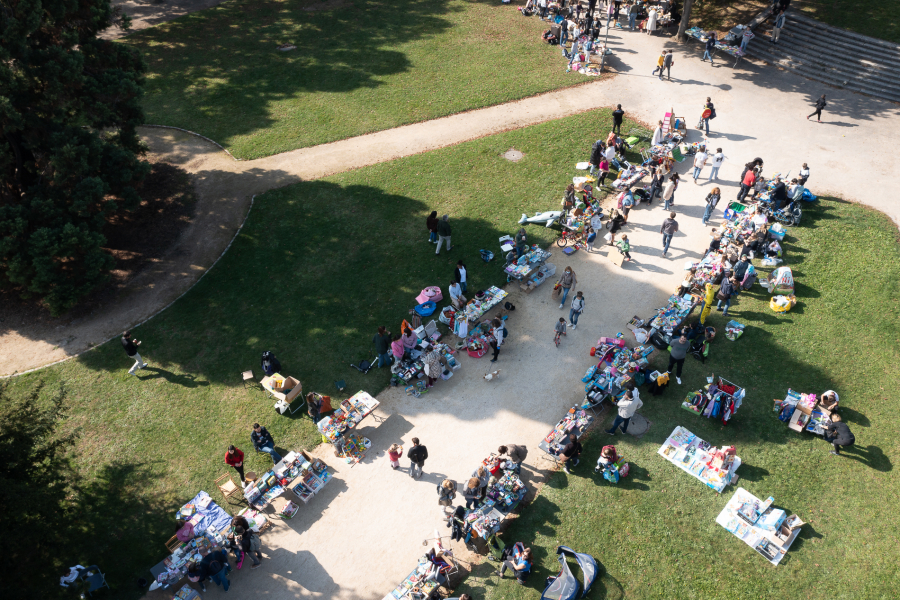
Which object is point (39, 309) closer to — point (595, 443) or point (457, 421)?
point (457, 421)

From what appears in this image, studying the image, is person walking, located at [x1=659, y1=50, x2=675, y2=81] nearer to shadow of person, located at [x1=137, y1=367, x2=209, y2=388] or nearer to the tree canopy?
the tree canopy

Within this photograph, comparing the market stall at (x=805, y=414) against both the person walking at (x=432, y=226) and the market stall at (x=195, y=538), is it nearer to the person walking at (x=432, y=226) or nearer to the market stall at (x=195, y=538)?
the person walking at (x=432, y=226)

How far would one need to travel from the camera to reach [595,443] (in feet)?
58.6

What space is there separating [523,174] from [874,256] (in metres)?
15.5

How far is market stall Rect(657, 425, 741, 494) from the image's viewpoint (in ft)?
54.9

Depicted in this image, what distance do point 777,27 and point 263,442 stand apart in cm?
3846

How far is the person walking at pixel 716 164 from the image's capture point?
26.2 m

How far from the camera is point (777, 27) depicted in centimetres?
3522

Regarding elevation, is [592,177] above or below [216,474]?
above

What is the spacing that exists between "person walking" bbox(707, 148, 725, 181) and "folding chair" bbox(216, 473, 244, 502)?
958 inches

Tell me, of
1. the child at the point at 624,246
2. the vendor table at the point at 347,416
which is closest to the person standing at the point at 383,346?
the vendor table at the point at 347,416

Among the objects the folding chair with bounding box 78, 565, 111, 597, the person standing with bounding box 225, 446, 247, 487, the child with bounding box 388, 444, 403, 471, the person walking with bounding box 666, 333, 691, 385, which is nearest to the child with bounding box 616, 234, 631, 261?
the person walking with bounding box 666, 333, 691, 385

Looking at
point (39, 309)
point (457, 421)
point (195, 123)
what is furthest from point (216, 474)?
point (195, 123)

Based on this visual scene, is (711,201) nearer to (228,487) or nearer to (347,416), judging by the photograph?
(347,416)
